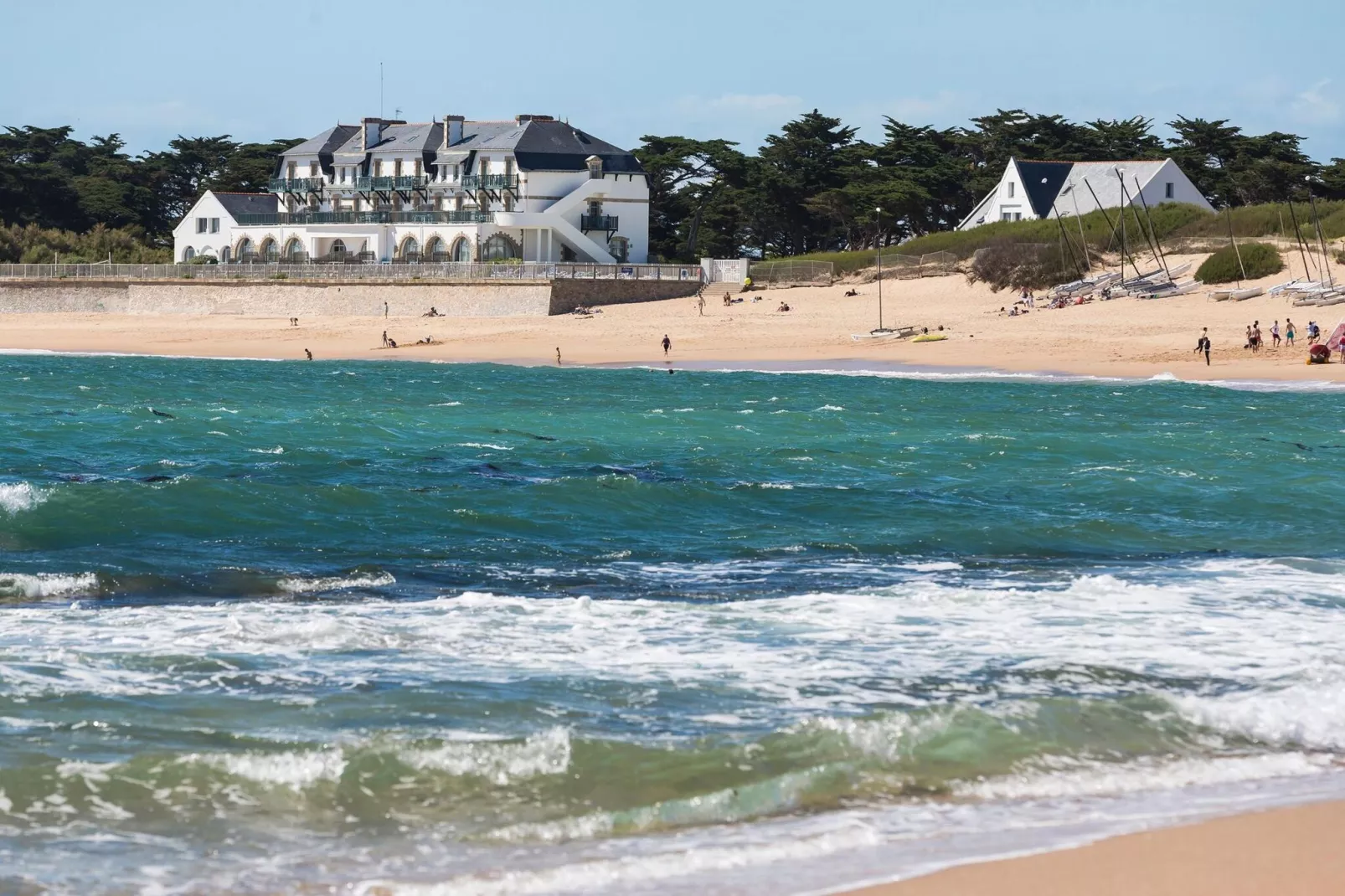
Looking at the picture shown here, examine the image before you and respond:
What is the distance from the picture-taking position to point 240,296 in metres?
70.1

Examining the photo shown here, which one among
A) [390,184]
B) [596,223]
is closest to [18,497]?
[596,223]

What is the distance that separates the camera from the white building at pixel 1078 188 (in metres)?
68.7

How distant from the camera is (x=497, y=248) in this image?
73875 millimetres

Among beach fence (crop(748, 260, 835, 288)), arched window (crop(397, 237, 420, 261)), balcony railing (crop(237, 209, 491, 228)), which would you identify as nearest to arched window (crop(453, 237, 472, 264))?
balcony railing (crop(237, 209, 491, 228))

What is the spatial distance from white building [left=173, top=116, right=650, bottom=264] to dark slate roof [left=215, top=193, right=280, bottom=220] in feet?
0.27

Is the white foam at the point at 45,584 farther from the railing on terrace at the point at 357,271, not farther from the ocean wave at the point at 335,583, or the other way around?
the railing on terrace at the point at 357,271

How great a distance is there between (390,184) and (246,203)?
9.21 meters

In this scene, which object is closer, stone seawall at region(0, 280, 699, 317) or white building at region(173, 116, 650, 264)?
stone seawall at region(0, 280, 699, 317)

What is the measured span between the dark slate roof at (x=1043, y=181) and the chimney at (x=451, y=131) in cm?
2745

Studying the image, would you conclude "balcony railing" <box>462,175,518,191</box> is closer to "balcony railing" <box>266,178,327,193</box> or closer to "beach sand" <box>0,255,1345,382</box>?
"balcony railing" <box>266,178,327,193</box>

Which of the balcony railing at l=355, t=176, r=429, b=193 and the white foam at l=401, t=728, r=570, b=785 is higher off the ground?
the balcony railing at l=355, t=176, r=429, b=193

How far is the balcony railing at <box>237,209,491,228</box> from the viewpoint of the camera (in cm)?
7412

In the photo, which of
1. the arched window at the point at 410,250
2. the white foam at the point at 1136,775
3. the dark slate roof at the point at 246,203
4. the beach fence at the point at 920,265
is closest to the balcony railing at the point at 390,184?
the arched window at the point at 410,250

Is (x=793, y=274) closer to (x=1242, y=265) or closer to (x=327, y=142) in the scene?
(x=1242, y=265)
